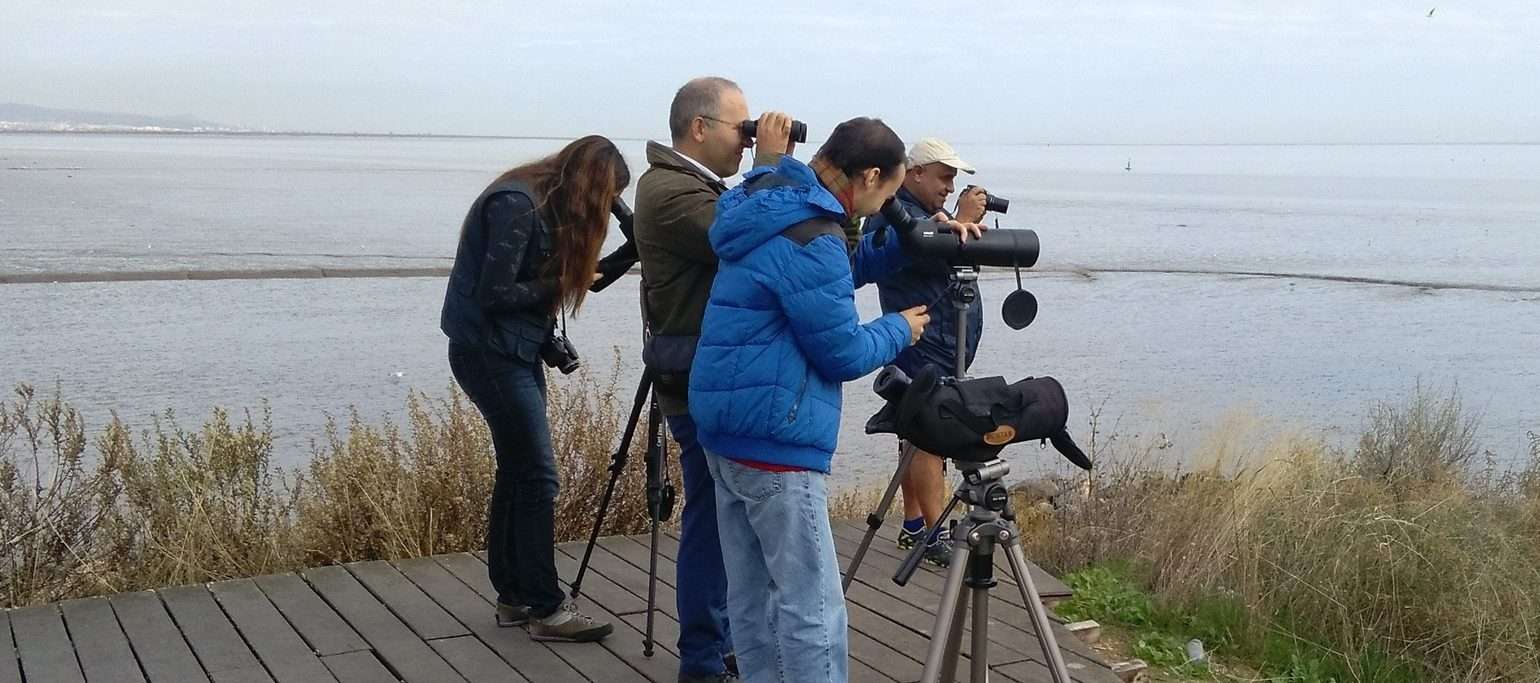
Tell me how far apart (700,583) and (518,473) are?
0.78 meters

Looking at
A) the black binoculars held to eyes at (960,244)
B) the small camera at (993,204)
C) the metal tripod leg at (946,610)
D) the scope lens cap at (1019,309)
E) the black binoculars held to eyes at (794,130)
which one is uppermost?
the black binoculars held to eyes at (794,130)

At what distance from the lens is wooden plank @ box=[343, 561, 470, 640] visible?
4715 millimetres

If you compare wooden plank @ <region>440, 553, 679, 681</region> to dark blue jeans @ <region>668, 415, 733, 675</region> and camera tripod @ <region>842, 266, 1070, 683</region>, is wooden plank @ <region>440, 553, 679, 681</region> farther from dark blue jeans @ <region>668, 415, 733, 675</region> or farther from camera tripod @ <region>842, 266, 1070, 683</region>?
camera tripod @ <region>842, 266, 1070, 683</region>

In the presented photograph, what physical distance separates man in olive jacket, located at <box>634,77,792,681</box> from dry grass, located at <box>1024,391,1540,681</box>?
99.4 inches

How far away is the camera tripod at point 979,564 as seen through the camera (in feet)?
11.2

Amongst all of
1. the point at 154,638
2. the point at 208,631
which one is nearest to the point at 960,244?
the point at 208,631

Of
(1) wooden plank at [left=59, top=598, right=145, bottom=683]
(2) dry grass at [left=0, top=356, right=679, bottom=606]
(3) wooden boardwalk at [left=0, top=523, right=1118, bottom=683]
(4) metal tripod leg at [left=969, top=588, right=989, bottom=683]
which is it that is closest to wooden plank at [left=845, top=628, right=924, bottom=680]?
(3) wooden boardwalk at [left=0, top=523, right=1118, bottom=683]

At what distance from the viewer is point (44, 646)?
4434 mm

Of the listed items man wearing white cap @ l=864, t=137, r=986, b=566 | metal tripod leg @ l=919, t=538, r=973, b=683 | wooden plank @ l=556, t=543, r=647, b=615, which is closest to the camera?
metal tripod leg @ l=919, t=538, r=973, b=683

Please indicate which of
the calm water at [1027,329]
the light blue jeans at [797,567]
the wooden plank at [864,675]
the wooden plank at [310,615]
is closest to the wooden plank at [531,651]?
the wooden plank at [310,615]

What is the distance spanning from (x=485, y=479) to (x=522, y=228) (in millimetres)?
1930

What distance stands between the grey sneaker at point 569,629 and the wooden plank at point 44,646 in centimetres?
133

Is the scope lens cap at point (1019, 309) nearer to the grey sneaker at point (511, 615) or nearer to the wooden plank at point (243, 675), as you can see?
the grey sneaker at point (511, 615)

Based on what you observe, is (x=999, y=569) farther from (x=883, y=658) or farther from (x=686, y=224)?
(x=686, y=224)
